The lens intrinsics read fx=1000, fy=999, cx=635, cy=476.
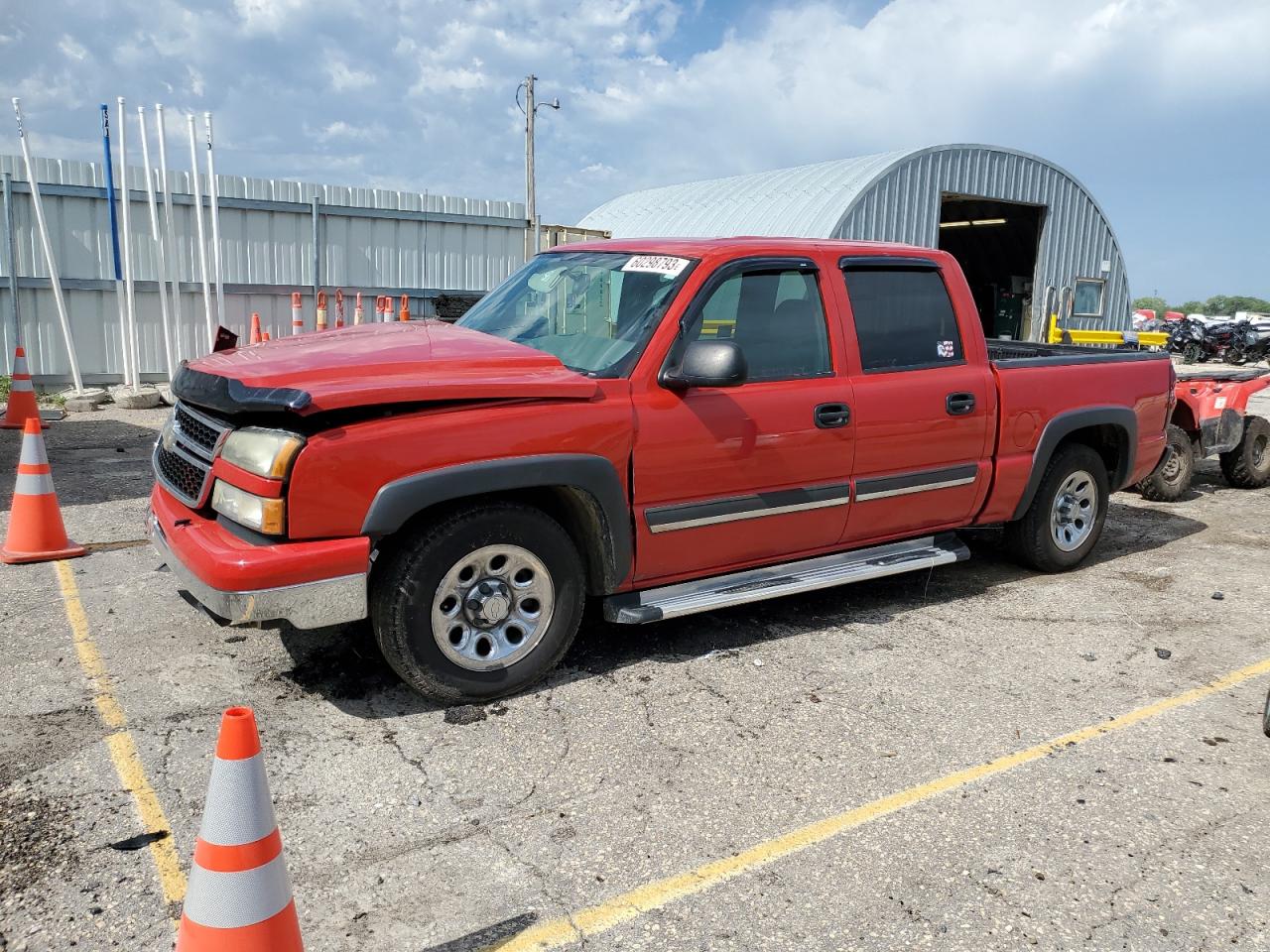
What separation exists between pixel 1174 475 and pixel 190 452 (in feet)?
26.2

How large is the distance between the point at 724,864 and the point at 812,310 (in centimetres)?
275

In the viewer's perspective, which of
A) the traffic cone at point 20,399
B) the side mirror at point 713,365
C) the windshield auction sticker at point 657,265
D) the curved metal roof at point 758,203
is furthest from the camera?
the curved metal roof at point 758,203

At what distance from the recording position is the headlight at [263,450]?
347 centimetres

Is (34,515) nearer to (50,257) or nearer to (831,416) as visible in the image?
(831,416)

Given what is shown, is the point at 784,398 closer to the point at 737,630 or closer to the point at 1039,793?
the point at 737,630

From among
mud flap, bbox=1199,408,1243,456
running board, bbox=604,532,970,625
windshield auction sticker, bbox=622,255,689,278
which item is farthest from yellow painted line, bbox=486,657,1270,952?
mud flap, bbox=1199,408,1243,456

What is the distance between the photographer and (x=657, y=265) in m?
4.61

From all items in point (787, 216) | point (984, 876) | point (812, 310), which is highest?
point (787, 216)

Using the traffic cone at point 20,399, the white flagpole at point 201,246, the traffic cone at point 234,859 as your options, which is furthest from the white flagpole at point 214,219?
the traffic cone at point 234,859

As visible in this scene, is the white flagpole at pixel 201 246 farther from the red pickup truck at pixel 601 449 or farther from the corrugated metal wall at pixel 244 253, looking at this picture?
the red pickup truck at pixel 601 449

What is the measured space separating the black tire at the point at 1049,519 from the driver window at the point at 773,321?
195cm

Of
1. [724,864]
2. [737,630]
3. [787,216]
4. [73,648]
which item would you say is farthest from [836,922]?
[787,216]

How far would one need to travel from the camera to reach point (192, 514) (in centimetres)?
396

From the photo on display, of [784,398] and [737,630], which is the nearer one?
[784,398]
